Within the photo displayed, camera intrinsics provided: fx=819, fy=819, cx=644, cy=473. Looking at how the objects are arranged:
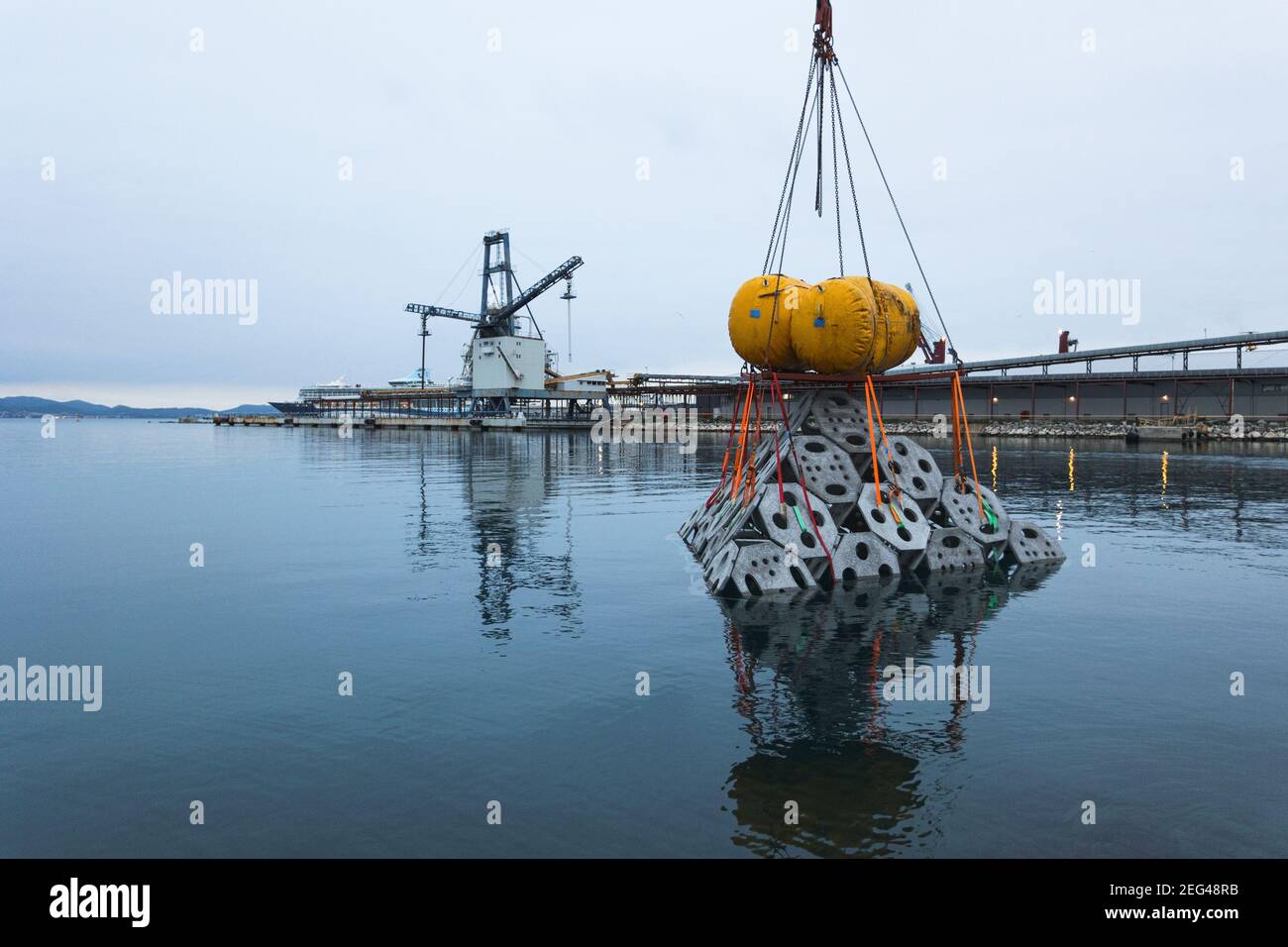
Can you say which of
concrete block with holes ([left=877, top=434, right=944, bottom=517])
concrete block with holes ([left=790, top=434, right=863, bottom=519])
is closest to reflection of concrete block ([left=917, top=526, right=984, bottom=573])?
concrete block with holes ([left=877, top=434, right=944, bottom=517])

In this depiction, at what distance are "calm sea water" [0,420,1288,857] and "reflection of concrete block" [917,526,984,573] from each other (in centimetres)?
136

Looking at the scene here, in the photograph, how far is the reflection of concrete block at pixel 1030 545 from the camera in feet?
71.4

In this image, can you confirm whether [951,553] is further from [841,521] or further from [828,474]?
[828,474]

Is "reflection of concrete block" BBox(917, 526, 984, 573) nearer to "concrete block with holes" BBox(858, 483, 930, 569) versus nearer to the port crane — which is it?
"concrete block with holes" BBox(858, 483, 930, 569)

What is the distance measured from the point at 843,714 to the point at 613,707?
3111mm

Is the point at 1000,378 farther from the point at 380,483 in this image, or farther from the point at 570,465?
the point at 380,483

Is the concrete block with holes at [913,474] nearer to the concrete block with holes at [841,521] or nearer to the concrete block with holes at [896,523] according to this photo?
the concrete block with holes at [841,521]

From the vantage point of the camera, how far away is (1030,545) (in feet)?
72.3

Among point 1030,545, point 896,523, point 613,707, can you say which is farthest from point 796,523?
point 613,707

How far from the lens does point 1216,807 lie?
8.37 metres

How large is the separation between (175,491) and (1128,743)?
42.8m

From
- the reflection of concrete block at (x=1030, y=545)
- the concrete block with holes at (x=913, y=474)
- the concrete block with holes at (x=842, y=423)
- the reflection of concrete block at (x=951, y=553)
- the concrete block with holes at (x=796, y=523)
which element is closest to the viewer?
the concrete block with holes at (x=796, y=523)

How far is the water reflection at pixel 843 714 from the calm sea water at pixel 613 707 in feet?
0.16

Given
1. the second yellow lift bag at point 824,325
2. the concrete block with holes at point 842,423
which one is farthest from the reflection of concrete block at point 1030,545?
the second yellow lift bag at point 824,325
